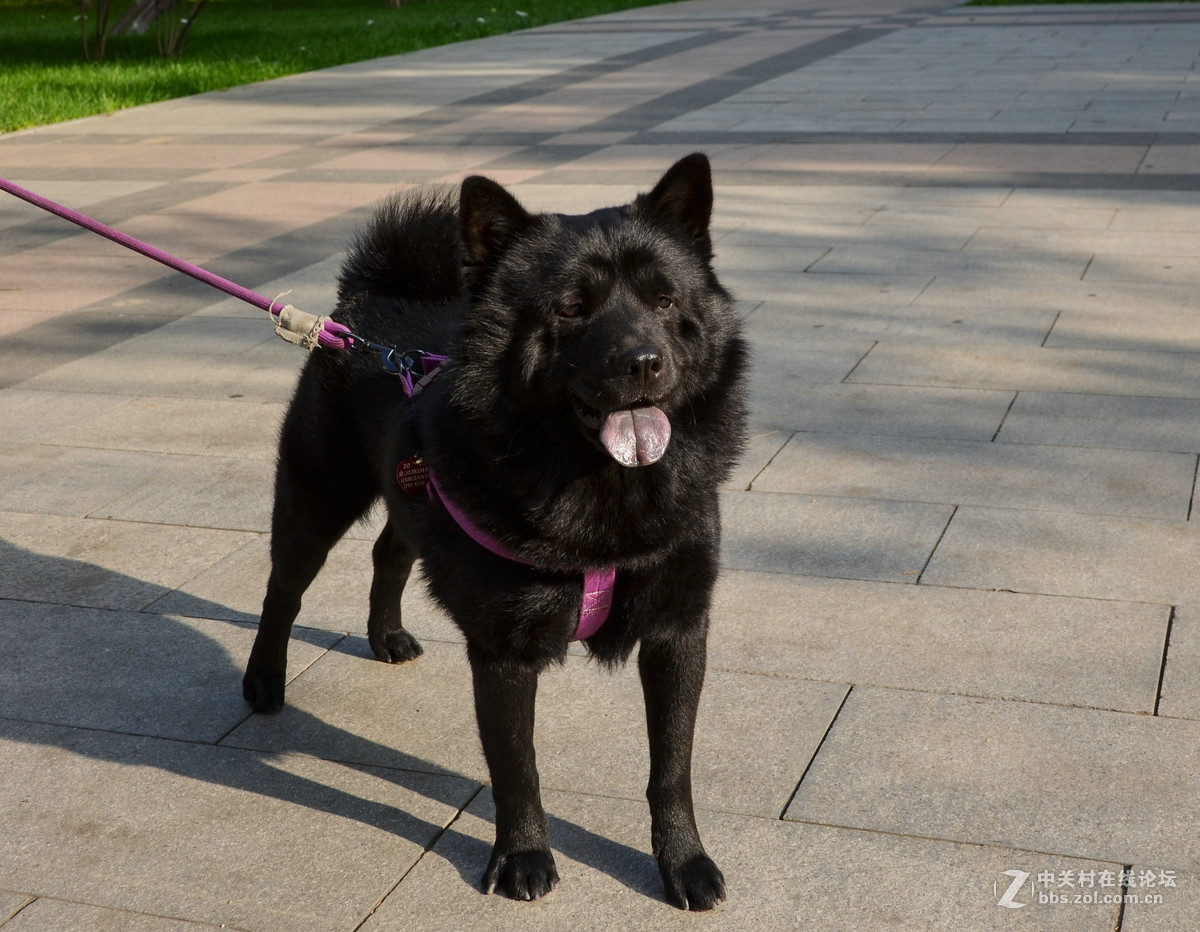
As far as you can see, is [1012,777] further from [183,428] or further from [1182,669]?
[183,428]

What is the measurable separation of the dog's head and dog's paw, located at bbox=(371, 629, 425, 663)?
4.62 ft

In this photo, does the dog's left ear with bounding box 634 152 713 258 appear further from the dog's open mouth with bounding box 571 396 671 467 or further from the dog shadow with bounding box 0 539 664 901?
the dog shadow with bounding box 0 539 664 901

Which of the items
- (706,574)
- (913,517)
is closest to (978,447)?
(913,517)

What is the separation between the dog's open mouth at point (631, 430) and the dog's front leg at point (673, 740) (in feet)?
1.63

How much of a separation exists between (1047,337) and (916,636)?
331cm

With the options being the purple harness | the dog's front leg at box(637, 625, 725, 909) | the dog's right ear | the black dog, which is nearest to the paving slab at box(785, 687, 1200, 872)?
the dog's front leg at box(637, 625, 725, 909)

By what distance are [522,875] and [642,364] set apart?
3.99ft

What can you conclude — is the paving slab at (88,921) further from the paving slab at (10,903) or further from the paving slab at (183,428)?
the paving slab at (183,428)

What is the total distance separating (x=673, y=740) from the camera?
114 inches

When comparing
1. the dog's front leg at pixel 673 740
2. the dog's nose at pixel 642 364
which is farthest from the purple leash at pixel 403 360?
the dog's nose at pixel 642 364

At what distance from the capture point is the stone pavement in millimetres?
2924

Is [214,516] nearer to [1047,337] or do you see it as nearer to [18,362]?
[18,362]

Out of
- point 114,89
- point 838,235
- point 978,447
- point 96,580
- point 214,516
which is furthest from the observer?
point 114,89

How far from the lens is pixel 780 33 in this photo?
73.2ft
